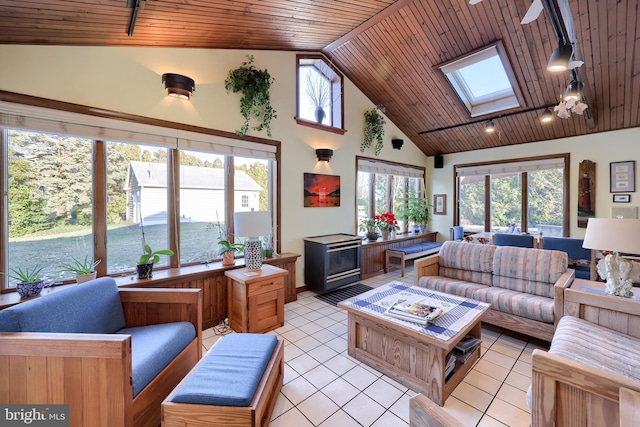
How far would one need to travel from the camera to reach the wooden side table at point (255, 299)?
271 cm

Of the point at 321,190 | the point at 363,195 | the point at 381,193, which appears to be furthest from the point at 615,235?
the point at 381,193

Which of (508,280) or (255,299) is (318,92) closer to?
(255,299)

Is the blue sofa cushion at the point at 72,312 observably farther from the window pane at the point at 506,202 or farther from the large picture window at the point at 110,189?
the window pane at the point at 506,202

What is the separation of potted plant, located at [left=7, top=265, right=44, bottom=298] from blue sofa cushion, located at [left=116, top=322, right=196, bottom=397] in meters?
0.84

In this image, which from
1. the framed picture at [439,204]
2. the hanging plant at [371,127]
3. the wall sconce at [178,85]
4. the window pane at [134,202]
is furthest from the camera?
the framed picture at [439,204]

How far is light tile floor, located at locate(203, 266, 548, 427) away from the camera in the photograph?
5.66 feet

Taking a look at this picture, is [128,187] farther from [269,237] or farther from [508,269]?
[508,269]

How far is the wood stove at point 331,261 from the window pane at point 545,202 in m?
3.75

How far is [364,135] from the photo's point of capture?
5.07 m

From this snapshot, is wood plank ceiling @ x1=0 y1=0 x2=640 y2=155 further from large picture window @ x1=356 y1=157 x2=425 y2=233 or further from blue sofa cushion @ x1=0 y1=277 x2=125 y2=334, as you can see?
blue sofa cushion @ x1=0 y1=277 x2=125 y2=334

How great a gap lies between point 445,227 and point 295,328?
4.90 meters

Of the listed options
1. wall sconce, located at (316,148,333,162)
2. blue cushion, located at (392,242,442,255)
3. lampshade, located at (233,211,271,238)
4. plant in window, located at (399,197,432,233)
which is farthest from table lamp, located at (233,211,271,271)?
plant in window, located at (399,197,432,233)

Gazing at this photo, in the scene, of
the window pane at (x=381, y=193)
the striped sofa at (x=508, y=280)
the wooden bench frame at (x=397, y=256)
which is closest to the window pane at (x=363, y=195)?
the window pane at (x=381, y=193)

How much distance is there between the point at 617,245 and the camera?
6.51 feet
